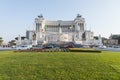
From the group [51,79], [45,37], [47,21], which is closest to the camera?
[51,79]

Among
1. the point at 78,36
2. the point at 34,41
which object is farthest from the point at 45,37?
the point at 78,36

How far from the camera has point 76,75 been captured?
356 inches

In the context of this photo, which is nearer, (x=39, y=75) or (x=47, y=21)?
(x=39, y=75)

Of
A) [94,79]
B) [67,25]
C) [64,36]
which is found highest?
[67,25]

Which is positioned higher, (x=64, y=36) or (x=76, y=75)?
(x=64, y=36)

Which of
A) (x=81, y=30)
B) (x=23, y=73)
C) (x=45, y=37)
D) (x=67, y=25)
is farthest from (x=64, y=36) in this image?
(x=23, y=73)

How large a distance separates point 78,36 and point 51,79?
121115 millimetres

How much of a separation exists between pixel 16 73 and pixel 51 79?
1840mm

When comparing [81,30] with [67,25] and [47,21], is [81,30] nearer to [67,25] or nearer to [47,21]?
[67,25]

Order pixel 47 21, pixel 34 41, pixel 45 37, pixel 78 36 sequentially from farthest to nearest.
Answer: pixel 47 21, pixel 78 36, pixel 45 37, pixel 34 41

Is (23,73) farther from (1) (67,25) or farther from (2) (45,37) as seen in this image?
(1) (67,25)

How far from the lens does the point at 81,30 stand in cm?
13300

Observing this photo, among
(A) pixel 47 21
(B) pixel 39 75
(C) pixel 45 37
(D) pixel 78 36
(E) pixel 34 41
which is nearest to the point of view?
(B) pixel 39 75

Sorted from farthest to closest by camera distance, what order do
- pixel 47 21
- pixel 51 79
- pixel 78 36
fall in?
pixel 47 21 → pixel 78 36 → pixel 51 79
